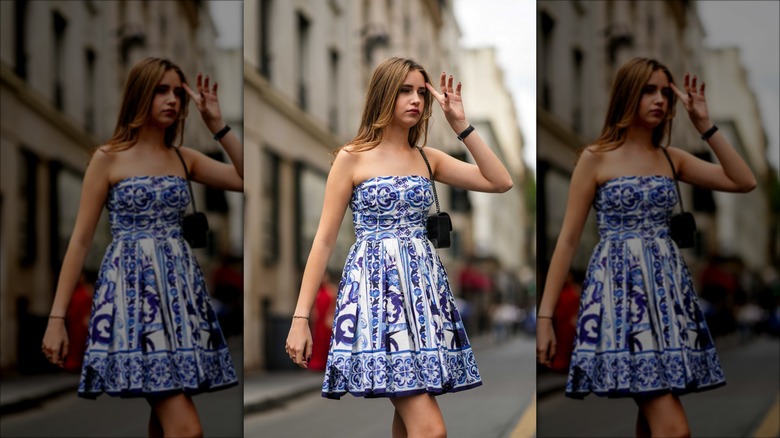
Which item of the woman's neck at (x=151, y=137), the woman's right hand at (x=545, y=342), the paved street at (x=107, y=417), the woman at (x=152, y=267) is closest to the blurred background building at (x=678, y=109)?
the woman's right hand at (x=545, y=342)

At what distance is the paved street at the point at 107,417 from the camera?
5852mm

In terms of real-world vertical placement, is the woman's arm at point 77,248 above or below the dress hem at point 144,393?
above

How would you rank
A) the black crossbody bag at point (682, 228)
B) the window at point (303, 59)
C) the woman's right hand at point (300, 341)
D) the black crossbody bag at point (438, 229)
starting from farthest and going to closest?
the window at point (303, 59), the black crossbody bag at point (682, 228), the black crossbody bag at point (438, 229), the woman's right hand at point (300, 341)

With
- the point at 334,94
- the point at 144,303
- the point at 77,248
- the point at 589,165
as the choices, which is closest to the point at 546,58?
the point at 589,165

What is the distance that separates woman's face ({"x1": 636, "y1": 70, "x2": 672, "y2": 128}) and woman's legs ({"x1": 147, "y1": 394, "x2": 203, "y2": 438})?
2.53 meters

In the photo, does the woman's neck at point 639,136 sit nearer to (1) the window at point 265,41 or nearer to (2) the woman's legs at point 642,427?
(2) the woman's legs at point 642,427

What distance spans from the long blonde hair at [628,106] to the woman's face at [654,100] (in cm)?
2

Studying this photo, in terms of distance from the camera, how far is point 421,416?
4.45m

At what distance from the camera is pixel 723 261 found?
18.3 ft

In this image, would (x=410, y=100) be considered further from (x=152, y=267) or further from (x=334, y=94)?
(x=152, y=267)

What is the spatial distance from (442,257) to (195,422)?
4.67ft

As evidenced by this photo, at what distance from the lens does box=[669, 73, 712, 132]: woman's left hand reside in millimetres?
5363

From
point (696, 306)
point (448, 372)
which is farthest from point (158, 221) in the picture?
point (696, 306)

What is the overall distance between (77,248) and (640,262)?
2.71 metres
